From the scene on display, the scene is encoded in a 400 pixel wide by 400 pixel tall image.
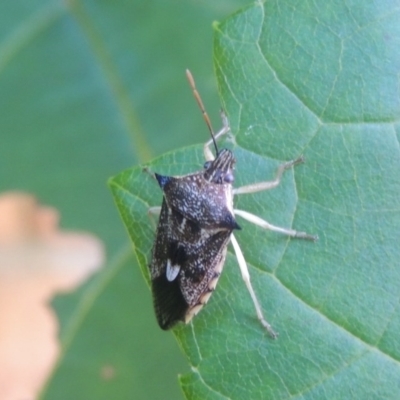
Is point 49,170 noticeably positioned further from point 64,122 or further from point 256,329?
point 256,329

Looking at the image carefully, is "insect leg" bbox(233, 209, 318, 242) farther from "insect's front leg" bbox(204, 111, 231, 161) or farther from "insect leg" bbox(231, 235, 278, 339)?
"insect's front leg" bbox(204, 111, 231, 161)

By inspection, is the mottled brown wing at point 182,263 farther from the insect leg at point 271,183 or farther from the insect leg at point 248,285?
Result: the insect leg at point 271,183

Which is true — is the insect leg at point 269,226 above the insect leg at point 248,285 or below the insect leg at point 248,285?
above

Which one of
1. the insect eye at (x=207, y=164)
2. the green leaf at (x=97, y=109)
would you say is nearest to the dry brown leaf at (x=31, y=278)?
the green leaf at (x=97, y=109)

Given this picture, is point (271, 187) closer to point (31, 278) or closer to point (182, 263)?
point (182, 263)

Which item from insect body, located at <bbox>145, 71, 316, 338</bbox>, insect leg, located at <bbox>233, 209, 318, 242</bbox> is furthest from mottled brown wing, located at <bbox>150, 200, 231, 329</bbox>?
insect leg, located at <bbox>233, 209, 318, 242</bbox>

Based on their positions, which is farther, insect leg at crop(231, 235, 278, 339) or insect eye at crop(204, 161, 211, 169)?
insect eye at crop(204, 161, 211, 169)

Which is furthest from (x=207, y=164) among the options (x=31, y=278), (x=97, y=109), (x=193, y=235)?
(x=31, y=278)
